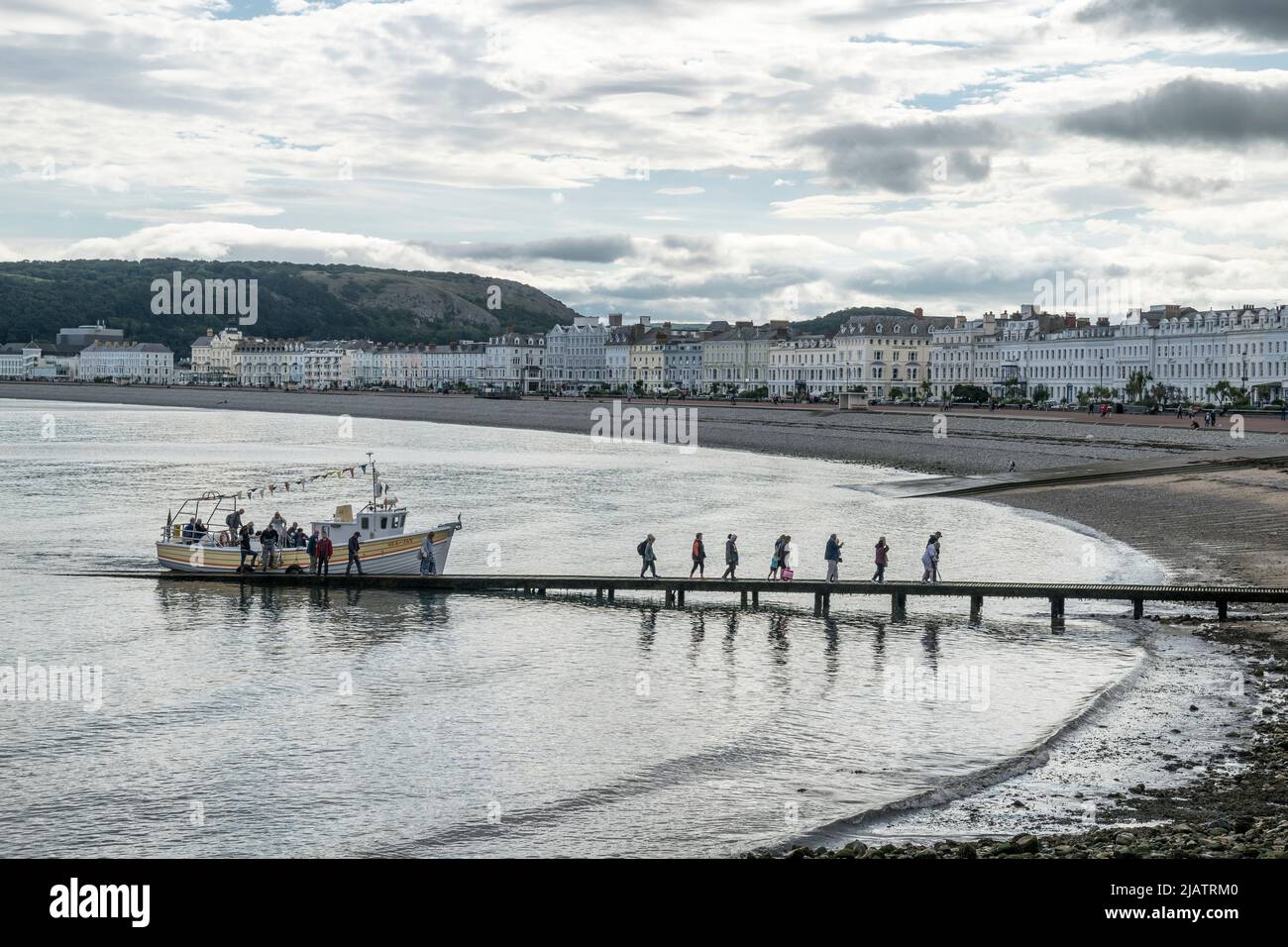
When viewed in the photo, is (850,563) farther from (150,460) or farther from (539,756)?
(150,460)

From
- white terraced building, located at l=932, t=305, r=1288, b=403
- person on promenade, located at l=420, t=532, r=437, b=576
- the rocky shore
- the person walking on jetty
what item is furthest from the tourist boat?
white terraced building, located at l=932, t=305, r=1288, b=403

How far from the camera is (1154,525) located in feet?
168

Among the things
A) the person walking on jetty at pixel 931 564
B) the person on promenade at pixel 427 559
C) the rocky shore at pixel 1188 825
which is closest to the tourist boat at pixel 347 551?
the person on promenade at pixel 427 559

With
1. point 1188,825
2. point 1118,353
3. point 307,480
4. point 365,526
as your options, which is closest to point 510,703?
point 1188,825

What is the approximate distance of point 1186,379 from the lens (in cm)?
15038

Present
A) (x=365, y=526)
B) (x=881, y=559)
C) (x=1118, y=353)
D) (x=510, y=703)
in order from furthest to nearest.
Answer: (x=1118, y=353) < (x=365, y=526) < (x=881, y=559) < (x=510, y=703)

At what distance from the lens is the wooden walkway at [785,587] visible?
33.2m

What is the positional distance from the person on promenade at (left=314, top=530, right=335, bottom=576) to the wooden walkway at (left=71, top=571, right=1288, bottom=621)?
561 millimetres

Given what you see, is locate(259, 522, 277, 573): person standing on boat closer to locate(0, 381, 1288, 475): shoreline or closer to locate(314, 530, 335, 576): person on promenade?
locate(314, 530, 335, 576): person on promenade

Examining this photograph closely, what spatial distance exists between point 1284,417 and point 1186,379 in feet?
160

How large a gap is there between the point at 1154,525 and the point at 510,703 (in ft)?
112

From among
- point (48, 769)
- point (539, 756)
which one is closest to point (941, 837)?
point (539, 756)

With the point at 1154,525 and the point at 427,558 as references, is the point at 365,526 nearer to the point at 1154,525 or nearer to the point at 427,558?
the point at 427,558
